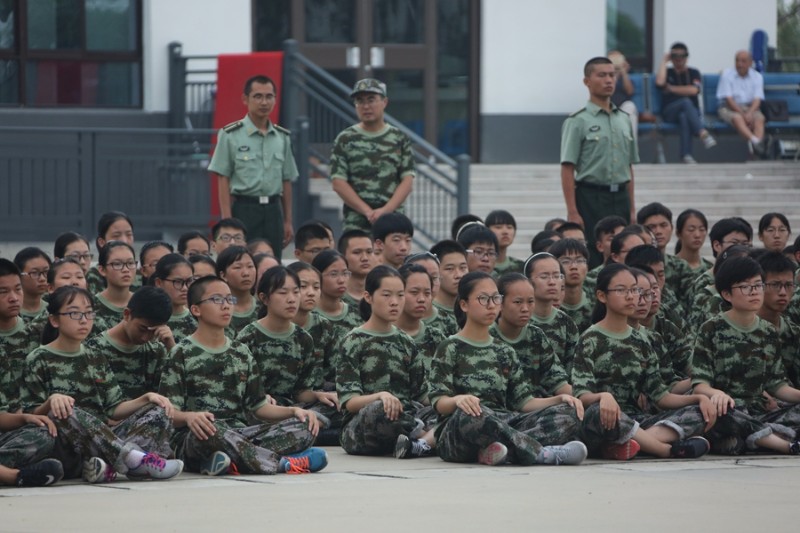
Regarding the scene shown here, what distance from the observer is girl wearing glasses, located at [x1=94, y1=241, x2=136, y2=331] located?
1059 cm

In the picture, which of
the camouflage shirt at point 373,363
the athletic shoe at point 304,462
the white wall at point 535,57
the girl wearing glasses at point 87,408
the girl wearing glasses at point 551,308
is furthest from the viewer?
the white wall at point 535,57

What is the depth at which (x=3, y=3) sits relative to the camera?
19.5 m

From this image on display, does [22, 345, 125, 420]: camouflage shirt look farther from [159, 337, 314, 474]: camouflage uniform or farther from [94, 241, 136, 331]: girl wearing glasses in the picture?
[94, 241, 136, 331]: girl wearing glasses

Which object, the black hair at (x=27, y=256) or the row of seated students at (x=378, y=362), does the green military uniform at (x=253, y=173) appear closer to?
the row of seated students at (x=378, y=362)

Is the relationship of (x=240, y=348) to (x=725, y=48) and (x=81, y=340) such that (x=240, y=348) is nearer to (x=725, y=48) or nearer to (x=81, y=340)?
(x=81, y=340)

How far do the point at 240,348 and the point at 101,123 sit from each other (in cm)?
1080

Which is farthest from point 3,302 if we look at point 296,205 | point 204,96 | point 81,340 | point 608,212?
point 204,96

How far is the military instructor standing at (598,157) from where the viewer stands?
13469 mm

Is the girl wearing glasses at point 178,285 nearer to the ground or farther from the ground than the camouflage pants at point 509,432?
farther from the ground

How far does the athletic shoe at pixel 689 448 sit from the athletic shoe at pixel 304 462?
2.10 metres

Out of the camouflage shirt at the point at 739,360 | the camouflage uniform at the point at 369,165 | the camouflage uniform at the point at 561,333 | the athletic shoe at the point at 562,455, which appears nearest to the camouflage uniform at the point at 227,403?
the athletic shoe at the point at 562,455

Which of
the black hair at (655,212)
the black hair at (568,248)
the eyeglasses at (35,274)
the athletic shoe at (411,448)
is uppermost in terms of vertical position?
the black hair at (655,212)

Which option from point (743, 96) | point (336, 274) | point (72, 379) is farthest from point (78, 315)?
point (743, 96)

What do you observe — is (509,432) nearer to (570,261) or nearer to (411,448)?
(411,448)
